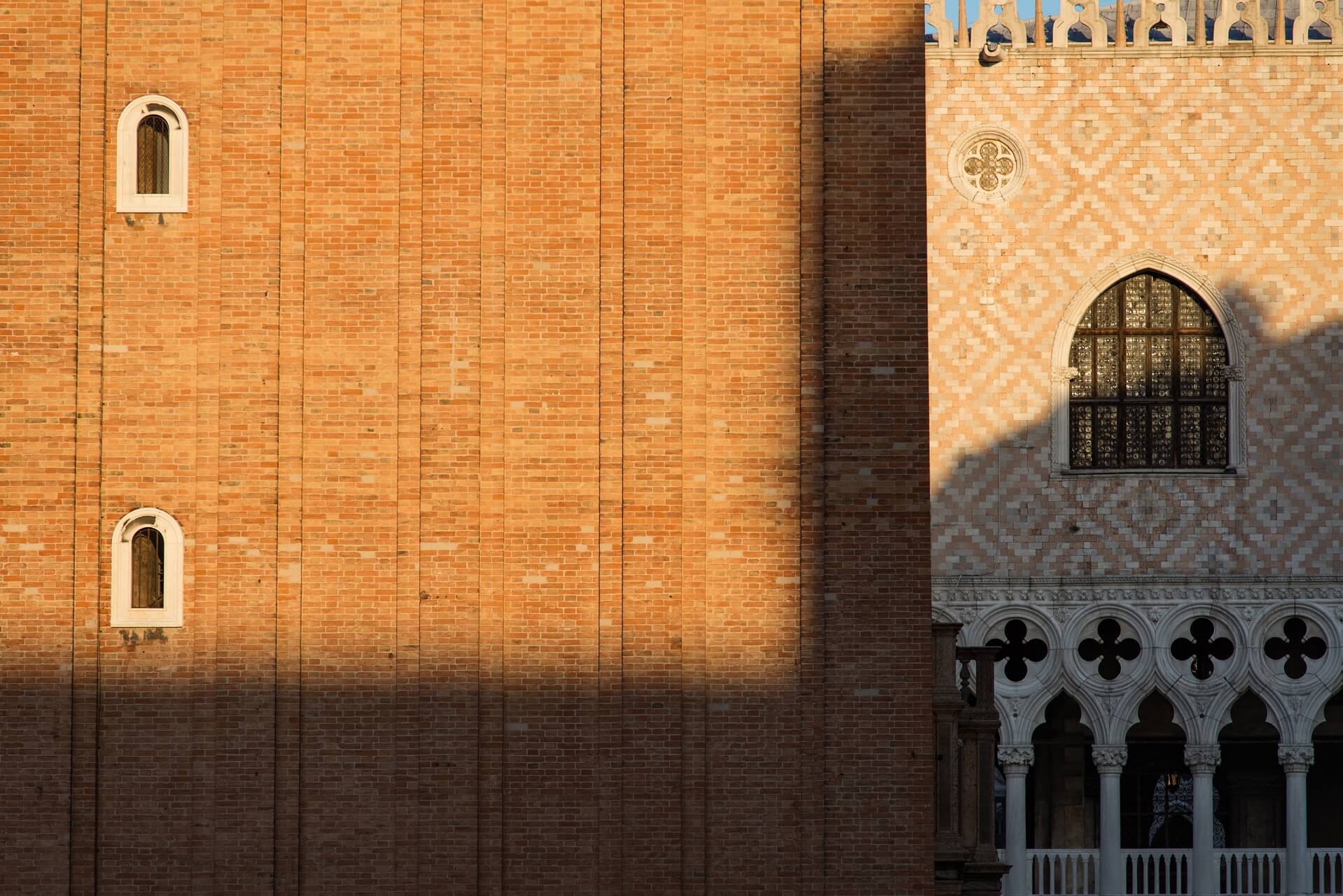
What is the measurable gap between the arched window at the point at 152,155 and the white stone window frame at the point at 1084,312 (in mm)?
16642

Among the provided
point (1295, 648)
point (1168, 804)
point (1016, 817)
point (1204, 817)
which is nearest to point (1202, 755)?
point (1204, 817)

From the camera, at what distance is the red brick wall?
593 inches

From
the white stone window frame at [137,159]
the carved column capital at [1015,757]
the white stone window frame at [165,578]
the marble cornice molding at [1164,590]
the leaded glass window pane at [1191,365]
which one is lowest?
the carved column capital at [1015,757]

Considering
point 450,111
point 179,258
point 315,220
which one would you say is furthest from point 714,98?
point 179,258

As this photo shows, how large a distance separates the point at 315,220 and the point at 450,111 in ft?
4.41

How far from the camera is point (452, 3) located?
15.8 meters

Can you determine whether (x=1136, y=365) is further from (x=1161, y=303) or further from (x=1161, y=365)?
(x=1161, y=303)

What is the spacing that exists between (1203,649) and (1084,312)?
521 centimetres

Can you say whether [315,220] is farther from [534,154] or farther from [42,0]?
[42,0]

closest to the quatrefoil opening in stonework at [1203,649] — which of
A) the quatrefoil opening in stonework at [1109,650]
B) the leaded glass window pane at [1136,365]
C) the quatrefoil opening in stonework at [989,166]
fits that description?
the quatrefoil opening in stonework at [1109,650]

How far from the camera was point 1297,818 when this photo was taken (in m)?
29.2

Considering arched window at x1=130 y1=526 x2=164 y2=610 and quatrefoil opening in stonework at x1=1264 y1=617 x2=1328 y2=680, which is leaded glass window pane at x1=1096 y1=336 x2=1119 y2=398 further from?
arched window at x1=130 y1=526 x2=164 y2=610

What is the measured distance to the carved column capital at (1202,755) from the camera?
29.2 meters

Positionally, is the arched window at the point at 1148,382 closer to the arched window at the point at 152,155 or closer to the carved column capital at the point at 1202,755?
the carved column capital at the point at 1202,755
